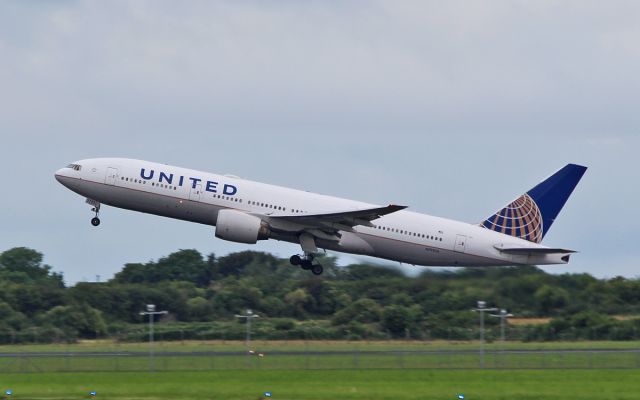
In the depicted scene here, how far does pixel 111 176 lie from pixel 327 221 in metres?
9.73

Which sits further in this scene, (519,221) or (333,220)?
(519,221)

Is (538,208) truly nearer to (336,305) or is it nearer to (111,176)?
(336,305)

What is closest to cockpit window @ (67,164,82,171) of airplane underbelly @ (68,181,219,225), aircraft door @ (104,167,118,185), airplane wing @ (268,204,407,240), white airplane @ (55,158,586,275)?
white airplane @ (55,158,586,275)

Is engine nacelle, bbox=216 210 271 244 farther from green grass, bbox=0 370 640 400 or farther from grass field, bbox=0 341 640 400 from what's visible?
green grass, bbox=0 370 640 400

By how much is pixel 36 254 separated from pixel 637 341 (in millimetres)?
58330

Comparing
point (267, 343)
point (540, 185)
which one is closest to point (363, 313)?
point (267, 343)

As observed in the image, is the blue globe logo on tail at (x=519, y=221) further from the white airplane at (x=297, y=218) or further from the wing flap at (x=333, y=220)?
the wing flap at (x=333, y=220)

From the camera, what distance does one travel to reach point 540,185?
6475 centimetres

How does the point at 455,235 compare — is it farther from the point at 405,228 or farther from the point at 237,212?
the point at 237,212

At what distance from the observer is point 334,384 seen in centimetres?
4672

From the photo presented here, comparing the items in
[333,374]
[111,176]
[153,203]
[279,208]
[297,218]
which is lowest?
[333,374]

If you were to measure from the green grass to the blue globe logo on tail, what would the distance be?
1316cm

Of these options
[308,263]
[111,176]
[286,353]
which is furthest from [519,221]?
[111,176]

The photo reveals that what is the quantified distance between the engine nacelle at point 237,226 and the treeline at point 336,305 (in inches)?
290
